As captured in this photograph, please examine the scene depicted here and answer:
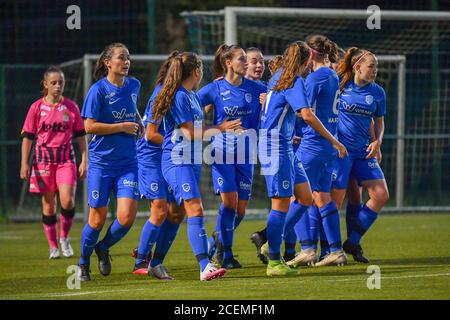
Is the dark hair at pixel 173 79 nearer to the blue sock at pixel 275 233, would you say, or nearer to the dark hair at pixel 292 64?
the dark hair at pixel 292 64

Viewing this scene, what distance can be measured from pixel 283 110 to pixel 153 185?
4.63 ft

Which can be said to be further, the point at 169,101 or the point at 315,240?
the point at 315,240

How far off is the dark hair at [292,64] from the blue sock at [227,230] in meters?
1.68

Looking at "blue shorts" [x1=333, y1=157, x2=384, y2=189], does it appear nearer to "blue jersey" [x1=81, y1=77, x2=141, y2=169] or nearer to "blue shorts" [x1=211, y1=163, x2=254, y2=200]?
"blue shorts" [x1=211, y1=163, x2=254, y2=200]

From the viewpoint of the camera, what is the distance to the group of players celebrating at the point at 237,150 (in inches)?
393

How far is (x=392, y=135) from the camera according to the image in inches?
805

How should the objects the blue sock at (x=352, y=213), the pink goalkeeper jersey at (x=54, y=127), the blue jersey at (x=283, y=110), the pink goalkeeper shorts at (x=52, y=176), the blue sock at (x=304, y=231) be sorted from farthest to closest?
the pink goalkeeper jersey at (x=54, y=127) < the pink goalkeeper shorts at (x=52, y=176) < the blue sock at (x=352, y=213) < the blue sock at (x=304, y=231) < the blue jersey at (x=283, y=110)

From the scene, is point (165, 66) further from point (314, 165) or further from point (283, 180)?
point (314, 165)

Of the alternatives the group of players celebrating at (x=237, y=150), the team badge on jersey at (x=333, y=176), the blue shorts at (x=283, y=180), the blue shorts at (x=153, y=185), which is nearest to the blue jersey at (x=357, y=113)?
the group of players celebrating at (x=237, y=150)

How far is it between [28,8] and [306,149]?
44.1 feet

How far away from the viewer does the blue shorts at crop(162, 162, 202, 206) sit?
9.82m

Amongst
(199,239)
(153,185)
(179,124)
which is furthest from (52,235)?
(179,124)

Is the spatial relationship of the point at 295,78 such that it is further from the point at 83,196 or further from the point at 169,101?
the point at 83,196

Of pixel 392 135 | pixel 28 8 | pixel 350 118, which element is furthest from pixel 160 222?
pixel 28 8
